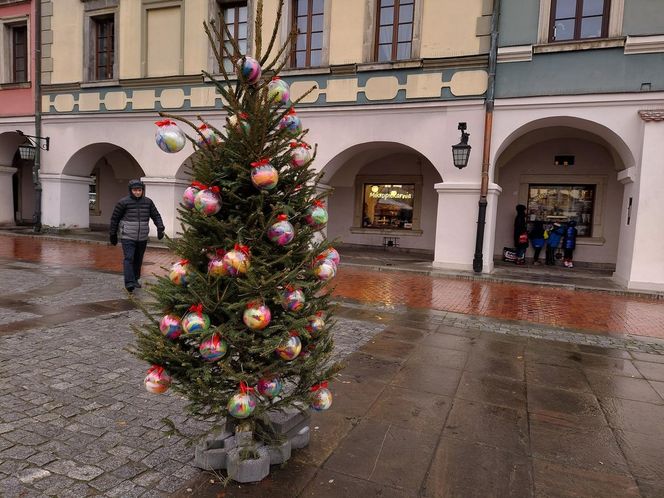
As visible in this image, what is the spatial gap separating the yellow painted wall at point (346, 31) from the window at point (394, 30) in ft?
1.58

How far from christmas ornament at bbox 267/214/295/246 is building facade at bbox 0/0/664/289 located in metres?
9.93

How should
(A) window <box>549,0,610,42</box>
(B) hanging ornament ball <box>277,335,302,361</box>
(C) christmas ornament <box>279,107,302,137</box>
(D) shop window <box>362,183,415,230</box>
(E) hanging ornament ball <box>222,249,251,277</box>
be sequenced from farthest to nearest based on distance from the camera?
(D) shop window <box>362,183,415,230</box> → (A) window <box>549,0,610,42</box> → (C) christmas ornament <box>279,107,302,137</box> → (B) hanging ornament ball <box>277,335,302,361</box> → (E) hanging ornament ball <box>222,249,251,277</box>

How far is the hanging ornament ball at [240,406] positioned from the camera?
229cm

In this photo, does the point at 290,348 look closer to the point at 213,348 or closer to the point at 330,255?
the point at 213,348

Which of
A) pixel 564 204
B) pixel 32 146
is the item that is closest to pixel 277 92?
pixel 564 204

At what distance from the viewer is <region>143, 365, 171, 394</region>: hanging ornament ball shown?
94.0 inches

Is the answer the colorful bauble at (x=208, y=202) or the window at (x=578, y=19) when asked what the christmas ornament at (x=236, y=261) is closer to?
the colorful bauble at (x=208, y=202)

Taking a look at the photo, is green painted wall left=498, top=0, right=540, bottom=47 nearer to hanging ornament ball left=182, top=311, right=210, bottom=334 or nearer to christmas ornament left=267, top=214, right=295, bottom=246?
christmas ornament left=267, top=214, right=295, bottom=246

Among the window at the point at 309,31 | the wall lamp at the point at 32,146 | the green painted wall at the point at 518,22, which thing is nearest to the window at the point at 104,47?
the wall lamp at the point at 32,146

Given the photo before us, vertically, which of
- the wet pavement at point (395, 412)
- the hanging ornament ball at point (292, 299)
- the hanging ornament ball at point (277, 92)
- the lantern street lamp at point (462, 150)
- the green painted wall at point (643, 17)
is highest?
the green painted wall at point (643, 17)

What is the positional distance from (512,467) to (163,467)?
1988mm

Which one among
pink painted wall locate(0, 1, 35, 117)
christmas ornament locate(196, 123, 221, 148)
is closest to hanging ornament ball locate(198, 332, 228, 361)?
christmas ornament locate(196, 123, 221, 148)

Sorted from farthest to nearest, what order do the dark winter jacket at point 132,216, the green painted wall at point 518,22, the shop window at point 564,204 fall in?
the shop window at point 564,204, the green painted wall at point 518,22, the dark winter jacket at point 132,216

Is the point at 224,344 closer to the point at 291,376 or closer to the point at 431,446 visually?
the point at 291,376
